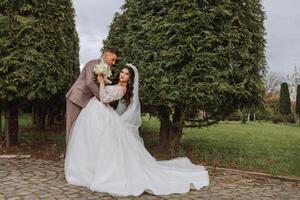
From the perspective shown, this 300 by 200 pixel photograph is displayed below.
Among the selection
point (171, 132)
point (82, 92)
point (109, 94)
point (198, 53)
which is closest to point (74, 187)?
point (109, 94)

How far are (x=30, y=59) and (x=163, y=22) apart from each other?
3.03m

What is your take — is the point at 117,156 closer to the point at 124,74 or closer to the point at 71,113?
the point at 124,74

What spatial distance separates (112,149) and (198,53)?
3.03 meters

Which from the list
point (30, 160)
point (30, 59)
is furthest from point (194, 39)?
A: point (30, 160)

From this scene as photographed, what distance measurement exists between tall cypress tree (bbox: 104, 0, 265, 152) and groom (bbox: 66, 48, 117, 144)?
155 centimetres

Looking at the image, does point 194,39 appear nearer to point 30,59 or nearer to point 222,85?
point 222,85

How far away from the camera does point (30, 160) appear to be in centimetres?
877

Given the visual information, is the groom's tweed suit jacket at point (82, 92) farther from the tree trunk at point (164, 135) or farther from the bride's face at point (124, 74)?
the tree trunk at point (164, 135)

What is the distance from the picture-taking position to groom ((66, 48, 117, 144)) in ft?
23.9

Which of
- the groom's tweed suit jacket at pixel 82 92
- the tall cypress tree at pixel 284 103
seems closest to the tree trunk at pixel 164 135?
the groom's tweed suit jacket at pixel 82 92

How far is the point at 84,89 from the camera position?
24.9 ft

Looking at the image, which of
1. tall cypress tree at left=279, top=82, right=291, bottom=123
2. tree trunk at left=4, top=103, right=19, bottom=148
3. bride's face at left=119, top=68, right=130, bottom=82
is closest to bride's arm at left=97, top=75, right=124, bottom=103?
bride's face at left=119, top=68, right=130, bottom=82

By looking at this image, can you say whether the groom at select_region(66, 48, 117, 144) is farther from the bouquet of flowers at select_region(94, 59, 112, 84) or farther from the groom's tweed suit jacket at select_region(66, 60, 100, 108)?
the bouquet of flowers at select_region(94, 59, 112, 84)

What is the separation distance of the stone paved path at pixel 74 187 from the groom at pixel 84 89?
96cm
